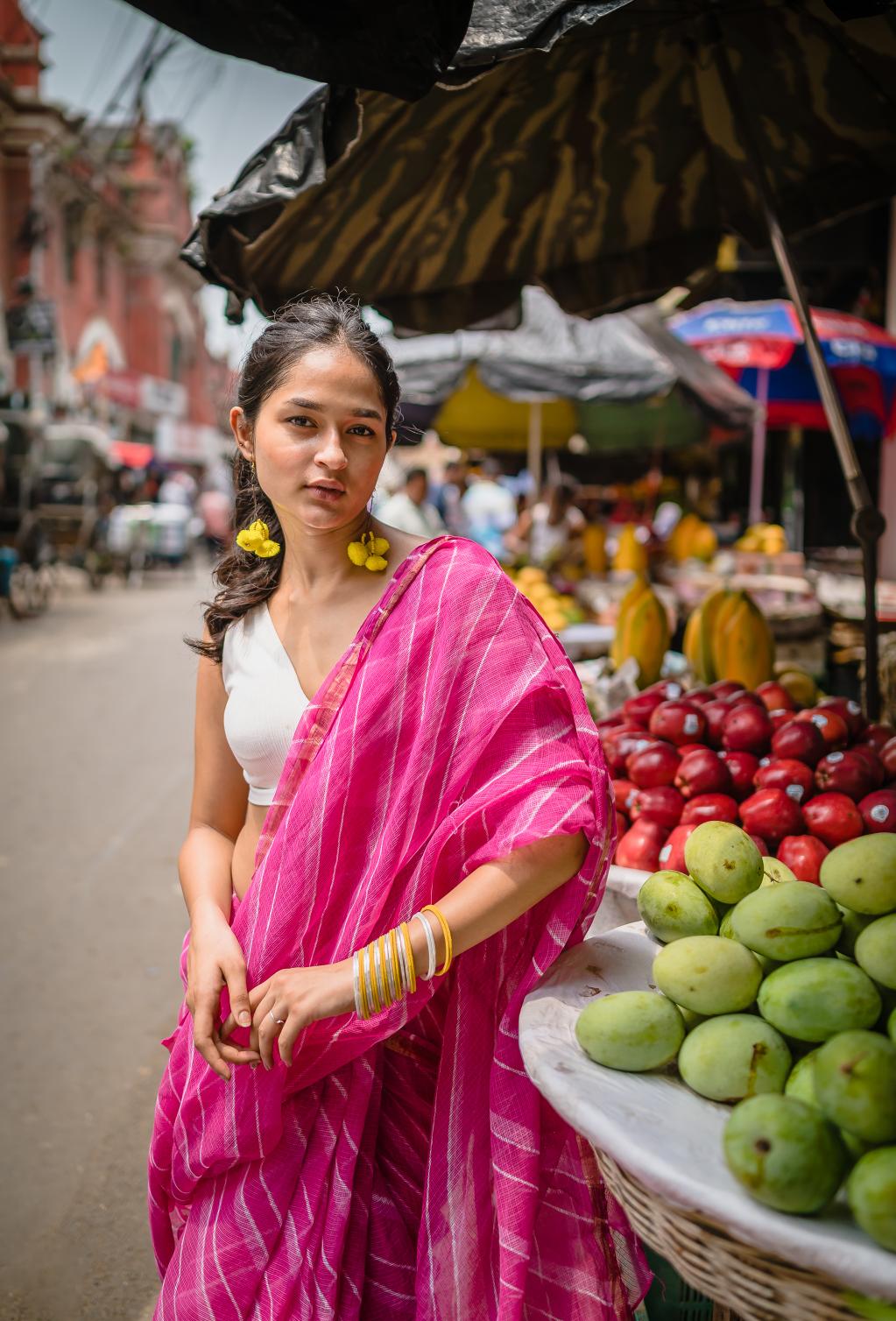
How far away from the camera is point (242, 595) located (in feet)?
5.88

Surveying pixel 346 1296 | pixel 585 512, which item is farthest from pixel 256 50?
pixel 585 512

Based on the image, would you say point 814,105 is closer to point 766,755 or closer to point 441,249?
point 441,249

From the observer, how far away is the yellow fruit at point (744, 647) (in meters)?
3.26

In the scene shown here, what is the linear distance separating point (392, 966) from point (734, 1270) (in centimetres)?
52

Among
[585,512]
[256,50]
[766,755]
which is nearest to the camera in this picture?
[256,50]

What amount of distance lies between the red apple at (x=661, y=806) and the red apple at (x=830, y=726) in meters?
0.33

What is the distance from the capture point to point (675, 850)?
204 centimetres

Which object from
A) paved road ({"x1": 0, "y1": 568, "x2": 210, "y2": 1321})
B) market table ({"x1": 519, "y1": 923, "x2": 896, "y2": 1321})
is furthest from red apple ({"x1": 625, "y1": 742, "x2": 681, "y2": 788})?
paved road ({"x1": 0, "y1": 568, "x2": 210, "y2": 1321})

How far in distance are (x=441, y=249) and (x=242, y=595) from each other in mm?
1752

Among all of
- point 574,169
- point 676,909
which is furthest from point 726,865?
point 574,169

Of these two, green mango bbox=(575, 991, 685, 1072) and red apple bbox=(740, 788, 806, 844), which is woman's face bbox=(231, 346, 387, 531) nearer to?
green mango bbox=(575, 991, 685, 1072)

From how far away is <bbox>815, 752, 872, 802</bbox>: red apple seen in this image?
2.05 meters

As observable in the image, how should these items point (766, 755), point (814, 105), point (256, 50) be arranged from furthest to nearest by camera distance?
1. point (814, 105)
2. point (766, 755)
3. point (256, 50)

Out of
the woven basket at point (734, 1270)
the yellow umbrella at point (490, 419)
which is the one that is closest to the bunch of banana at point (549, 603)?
the yellow umbrella at point (490, 419)
